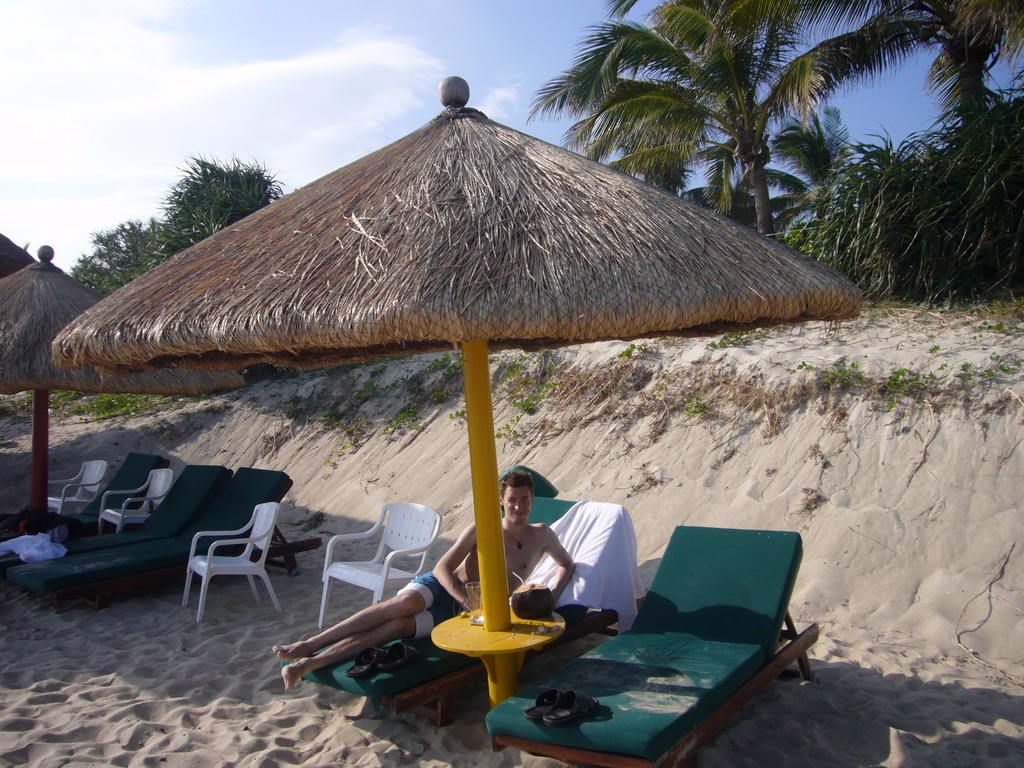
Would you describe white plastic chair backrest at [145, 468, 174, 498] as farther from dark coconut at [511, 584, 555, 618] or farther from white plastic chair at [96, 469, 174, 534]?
dark coconut at [511, 584, 555, 618]

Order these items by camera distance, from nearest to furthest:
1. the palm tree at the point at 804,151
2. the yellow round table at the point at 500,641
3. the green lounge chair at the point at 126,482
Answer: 1. the yellow round table at the point at 500,641
2. the green lounge chair at the point at 126,482
3. the palm tree at the point at 804,151

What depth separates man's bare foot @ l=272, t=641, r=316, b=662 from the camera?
11.6ft

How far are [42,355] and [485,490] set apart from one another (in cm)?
598

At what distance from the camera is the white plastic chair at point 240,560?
5523mm

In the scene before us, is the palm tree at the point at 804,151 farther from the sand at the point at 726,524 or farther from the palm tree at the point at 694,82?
the sand at the point at 726,524

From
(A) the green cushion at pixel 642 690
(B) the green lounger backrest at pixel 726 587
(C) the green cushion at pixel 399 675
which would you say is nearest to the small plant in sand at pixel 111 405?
(C) the green cushion at pixel 399 675

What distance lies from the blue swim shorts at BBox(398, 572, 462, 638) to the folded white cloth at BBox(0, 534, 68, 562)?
12.9 feet

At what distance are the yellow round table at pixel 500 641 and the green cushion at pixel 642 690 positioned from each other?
0.62 feet

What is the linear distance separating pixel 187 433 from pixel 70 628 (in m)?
7.73

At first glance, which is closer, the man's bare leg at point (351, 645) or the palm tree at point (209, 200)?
the man's bare leg at point (351, 645)

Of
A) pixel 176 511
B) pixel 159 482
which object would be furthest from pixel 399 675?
pixel 159 482

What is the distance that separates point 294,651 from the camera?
11.7ft

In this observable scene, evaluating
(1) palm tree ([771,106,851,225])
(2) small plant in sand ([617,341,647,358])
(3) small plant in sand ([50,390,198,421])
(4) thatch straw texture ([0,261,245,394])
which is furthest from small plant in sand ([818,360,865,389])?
(1) palm tree ([771,106,851,225])

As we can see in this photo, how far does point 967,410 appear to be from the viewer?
608cm
